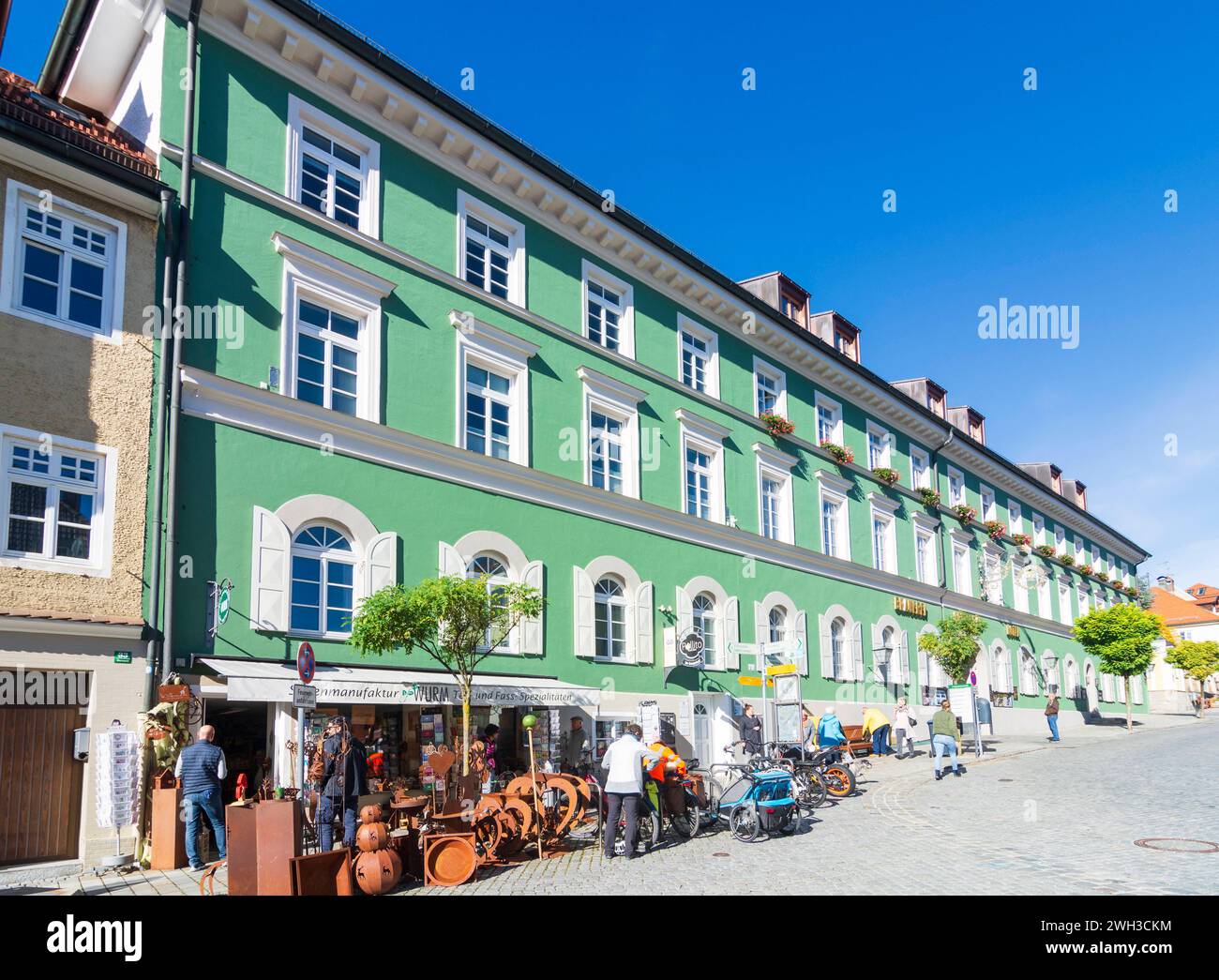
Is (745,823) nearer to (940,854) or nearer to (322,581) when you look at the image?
(940,854)

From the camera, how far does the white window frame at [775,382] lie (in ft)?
90.4

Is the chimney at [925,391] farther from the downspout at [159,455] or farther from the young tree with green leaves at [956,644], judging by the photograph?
the downspout at [159,455]

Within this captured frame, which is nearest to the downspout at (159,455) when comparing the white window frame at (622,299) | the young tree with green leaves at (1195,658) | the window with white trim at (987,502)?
the white window frame at (622,299)

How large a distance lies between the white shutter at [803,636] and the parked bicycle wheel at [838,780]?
27.3 feet

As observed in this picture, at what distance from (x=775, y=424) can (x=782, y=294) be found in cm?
500

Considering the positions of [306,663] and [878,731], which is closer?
[306,663]

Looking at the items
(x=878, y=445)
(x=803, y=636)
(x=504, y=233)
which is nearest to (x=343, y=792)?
(x=504, y=233)

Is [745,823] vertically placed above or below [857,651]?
below

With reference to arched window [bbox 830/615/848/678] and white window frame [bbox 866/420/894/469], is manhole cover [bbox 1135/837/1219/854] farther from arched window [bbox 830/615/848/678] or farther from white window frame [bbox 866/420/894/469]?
white window frame [bbox 866/420/894/469]

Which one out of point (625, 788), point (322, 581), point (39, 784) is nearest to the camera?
point (39, 784)

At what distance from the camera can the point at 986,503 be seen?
141 feet

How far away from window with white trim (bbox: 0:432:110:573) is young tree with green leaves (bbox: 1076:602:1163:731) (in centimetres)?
4088

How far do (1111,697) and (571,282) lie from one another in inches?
1778

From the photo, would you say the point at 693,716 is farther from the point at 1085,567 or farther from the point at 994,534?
the point at 1085,567
